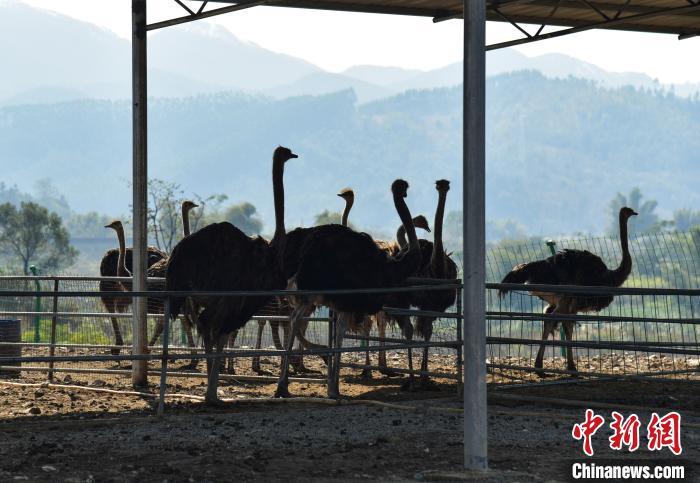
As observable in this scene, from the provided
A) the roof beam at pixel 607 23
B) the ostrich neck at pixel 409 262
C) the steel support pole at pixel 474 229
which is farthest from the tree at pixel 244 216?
the steel support pole at pixel 474 229

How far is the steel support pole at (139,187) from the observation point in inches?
489

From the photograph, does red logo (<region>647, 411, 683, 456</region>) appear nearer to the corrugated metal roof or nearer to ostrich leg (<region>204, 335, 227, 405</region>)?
ostrich leg (<region>204, 335, 227, 405</region>)

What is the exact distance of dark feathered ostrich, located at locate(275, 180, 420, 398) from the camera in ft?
37.6

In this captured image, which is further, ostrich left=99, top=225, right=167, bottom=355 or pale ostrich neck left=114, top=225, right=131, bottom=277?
ostrich left=99, top=225, right=167, bottom=355

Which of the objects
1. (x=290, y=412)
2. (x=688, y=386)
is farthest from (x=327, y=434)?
(x=688, y=386)

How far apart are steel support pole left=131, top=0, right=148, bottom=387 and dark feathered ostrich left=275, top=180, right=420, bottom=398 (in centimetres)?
151

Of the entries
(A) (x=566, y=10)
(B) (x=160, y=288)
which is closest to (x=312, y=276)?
(B) (x=160, y=288)

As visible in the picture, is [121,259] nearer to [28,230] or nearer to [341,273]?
[341,273]

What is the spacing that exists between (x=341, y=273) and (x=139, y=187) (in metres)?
2.30

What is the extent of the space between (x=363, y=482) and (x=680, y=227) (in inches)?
7738

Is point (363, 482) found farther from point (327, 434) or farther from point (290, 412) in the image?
point (290, 412)

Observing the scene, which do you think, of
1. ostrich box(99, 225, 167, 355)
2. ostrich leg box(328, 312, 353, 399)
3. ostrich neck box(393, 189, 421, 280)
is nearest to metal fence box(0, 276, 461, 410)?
ostrich box(99, 225, 167, 355)

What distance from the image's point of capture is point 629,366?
15.7 meters

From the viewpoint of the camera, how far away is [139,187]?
41.2 ft
